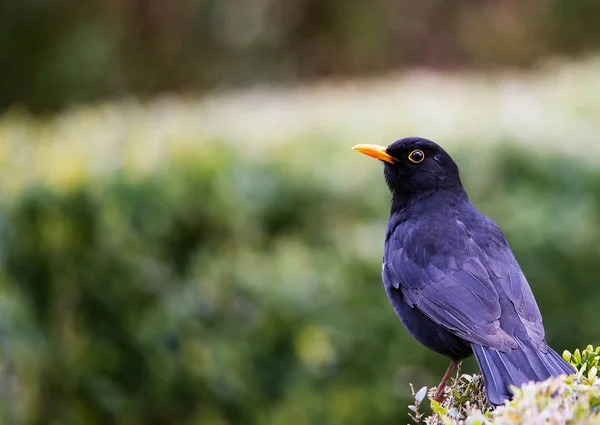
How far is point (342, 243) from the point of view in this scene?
6051mm

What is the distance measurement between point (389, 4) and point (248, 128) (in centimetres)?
1080

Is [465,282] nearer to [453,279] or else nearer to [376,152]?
[453,279]

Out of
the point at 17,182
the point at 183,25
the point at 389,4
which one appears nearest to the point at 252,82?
the point at 183,25

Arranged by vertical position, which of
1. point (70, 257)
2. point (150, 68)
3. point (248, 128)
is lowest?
point (70, 257)

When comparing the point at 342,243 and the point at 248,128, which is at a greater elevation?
the point at 248,128

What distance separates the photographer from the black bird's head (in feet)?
14.8

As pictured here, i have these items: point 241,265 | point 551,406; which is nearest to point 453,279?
point 551,406

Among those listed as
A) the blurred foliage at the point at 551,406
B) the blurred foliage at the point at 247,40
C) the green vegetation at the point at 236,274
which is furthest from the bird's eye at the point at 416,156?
the blurred foliage at the point at 247,40

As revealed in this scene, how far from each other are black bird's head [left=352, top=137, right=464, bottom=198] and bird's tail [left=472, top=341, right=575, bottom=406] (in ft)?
3.86

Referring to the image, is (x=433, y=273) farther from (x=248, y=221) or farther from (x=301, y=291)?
(x=248, y=221)

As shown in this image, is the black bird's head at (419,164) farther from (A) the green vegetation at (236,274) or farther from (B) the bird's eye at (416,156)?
(A) the green vegetation at (236,274)

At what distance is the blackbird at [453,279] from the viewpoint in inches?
136

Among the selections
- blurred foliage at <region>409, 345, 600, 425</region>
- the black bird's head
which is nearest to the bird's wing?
the black bird's head

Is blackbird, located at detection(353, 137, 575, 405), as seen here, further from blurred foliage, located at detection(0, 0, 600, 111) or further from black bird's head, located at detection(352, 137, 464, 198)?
blurred foliage, located at detection(0, 0, 600, 111)
